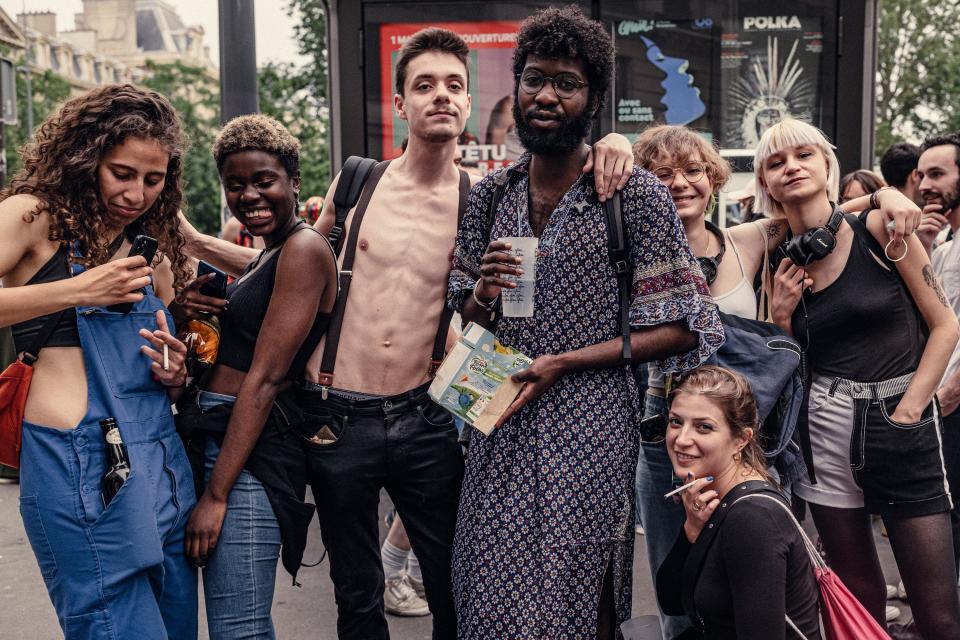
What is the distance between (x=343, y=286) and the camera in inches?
113

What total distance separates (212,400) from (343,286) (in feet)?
1.76

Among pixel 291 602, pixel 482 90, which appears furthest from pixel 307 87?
pixel 291 602

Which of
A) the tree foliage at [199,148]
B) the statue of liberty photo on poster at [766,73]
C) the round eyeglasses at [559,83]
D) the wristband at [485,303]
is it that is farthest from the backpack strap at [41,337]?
the tree foliage at [199,148]

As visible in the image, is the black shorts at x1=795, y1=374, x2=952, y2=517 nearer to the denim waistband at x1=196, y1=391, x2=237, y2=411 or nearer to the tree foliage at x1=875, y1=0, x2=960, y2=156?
the denim waistband at x1=196, y1=391, x2=237, y2=411

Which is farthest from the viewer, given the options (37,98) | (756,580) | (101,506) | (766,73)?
(37,98)

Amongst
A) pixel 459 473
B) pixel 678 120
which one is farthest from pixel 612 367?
pixel 678 120

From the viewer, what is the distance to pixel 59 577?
2285 mm

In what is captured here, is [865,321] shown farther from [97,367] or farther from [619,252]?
[97,367]

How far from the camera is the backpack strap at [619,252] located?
2381mm

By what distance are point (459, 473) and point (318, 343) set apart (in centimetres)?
61

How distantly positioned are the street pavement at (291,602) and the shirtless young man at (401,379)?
3.99ft

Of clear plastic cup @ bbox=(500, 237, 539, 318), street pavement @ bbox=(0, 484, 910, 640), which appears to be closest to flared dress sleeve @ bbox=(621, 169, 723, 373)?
clear plastic cup @ bbox=(500, 237, 539, 318)

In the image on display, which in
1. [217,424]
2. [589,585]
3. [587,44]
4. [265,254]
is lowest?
[589,585]

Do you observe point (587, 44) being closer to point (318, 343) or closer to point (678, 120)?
point (318, 343)
